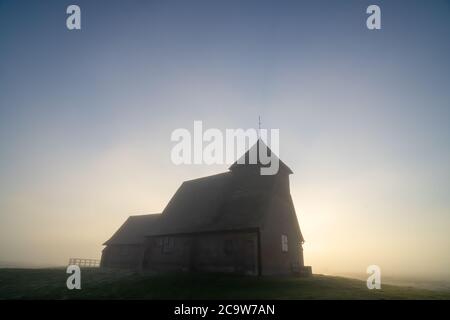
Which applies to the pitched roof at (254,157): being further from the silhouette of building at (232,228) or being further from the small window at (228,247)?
the small window at (228,247)

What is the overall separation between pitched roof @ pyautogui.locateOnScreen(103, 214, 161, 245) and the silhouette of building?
11.1 meters

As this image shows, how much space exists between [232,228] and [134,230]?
2598 cm

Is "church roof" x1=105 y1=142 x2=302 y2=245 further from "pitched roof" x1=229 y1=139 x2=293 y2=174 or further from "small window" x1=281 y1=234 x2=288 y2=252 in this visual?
"small window" x1=281 y1=234 x2=288 y2=252

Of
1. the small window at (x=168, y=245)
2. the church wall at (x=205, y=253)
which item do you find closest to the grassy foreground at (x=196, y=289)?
the church wall at (x=205, y=253)

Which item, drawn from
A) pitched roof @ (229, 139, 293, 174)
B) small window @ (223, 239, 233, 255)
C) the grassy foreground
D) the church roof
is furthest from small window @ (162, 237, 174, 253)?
pitched roof @ (229, 139, 293, 174)

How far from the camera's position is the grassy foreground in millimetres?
17734
